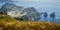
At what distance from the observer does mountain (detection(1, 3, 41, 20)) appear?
304cm

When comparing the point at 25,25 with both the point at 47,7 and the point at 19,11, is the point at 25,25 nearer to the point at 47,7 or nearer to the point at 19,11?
the point at 19,11

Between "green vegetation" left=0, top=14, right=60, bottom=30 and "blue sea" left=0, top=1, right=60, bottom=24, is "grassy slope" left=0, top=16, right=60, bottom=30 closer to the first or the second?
"green vegetation" left=0, top=14, right=60, bottom=30

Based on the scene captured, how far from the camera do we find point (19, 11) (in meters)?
3.10

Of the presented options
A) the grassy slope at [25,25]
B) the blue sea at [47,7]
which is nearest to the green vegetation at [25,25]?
the grassy slope at [25,25]

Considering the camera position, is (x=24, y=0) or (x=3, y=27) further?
(x=24, y=0)

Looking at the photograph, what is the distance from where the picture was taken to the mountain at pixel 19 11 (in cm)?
304

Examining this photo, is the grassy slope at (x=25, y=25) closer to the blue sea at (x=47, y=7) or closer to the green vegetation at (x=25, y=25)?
the green vegetation at (x=25, y=25)

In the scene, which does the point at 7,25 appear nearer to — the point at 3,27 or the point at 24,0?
the point at 3,27

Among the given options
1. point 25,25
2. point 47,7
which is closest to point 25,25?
point 25,25

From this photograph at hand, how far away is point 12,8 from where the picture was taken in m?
3.11

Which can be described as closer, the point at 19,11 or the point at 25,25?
the point at 25,25

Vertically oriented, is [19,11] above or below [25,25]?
above

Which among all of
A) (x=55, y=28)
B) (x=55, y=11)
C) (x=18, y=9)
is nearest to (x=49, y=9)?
(x=55, y=11)

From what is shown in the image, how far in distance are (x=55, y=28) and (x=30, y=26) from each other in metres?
0.47
